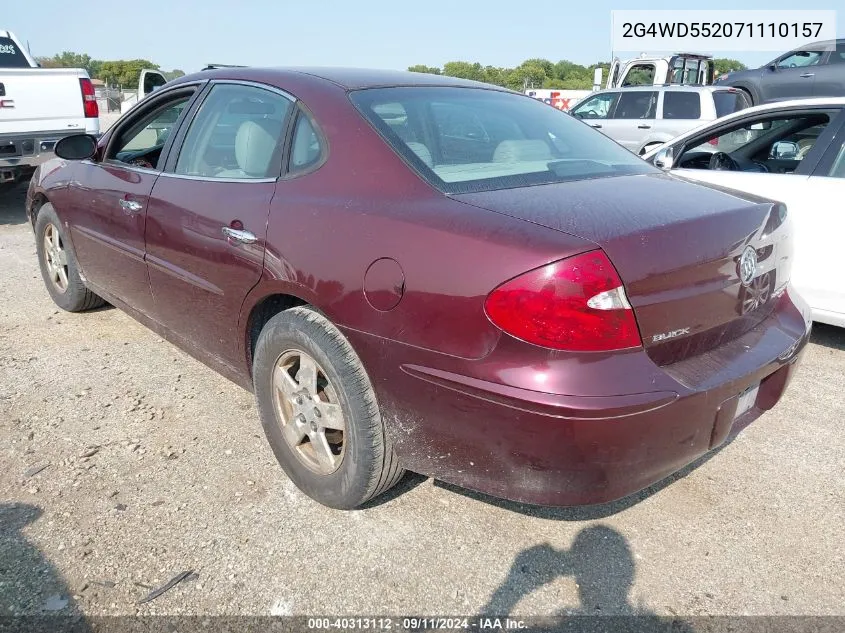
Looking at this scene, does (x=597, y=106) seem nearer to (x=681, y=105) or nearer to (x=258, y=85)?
(x=681, y=105)

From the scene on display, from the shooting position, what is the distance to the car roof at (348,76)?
285 cm

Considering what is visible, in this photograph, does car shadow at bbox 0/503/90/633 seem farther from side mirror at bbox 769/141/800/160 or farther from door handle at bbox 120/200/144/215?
side mirror at bbox 769/141/800/160

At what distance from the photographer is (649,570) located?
2344 mm

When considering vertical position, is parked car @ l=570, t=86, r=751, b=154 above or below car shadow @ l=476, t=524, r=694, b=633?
above

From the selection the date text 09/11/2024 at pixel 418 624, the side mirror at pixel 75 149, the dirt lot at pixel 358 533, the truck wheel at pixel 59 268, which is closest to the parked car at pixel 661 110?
the truck wheel at pixel 59 268

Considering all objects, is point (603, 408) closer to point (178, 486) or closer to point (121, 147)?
point (178, 486)

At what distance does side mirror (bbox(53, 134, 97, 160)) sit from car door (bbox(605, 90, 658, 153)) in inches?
380

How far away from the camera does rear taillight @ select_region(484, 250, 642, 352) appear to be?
191cm

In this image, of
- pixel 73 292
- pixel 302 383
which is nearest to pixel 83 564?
pixel 302 383

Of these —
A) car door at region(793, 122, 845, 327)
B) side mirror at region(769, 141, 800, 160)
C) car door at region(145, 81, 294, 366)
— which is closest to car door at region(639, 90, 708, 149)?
side mirror at region(769, 141, 800, 160)

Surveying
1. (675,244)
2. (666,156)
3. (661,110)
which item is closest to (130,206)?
(675,244)

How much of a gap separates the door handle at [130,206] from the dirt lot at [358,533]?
93 cm

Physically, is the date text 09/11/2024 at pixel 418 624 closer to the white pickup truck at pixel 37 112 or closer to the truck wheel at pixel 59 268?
the truck wheel at pixel 59 268

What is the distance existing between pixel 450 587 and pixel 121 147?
3.10 meters
